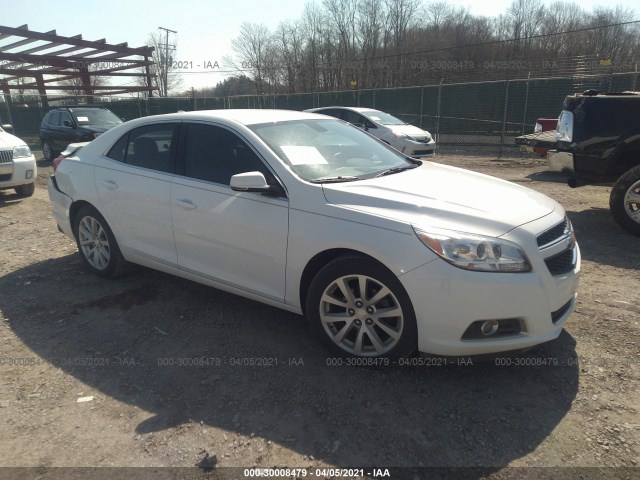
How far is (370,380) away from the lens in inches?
112

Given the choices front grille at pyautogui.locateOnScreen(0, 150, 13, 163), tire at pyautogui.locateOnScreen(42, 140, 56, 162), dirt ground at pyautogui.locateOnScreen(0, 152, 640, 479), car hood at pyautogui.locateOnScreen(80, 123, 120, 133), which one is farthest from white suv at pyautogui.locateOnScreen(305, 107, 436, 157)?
dirt ground at pyautogui.locateOnScreen(0, 152, 640, 479)

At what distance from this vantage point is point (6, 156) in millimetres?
7969

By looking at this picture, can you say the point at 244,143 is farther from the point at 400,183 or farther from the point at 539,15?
the point at 539,15

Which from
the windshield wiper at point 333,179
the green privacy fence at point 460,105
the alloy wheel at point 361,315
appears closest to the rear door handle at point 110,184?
the windshield wiper at point 333,179

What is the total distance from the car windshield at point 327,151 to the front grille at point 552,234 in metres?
1.24

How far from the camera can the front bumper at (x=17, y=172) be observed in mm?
8016

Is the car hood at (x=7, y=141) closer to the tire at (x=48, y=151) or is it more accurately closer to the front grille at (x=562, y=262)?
the tire at (x=48, y=151)

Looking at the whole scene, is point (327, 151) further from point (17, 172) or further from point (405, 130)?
point (405, 130)

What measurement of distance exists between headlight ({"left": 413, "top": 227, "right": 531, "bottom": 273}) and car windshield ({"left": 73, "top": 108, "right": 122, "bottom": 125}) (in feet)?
44.3

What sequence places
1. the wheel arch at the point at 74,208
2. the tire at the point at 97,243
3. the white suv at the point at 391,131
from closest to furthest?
the tire at the point at 97,243 < the wheel arch at the point at 74,208 < the white suv at the point at 391,131

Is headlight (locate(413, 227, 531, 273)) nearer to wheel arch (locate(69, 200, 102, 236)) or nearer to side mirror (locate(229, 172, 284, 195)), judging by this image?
side mirror (locate(229, 172, 284, 195))

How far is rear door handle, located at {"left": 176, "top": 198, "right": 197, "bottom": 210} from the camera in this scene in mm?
3539

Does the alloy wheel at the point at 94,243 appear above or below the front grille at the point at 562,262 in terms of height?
below

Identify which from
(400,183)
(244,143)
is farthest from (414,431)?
(244,143)
